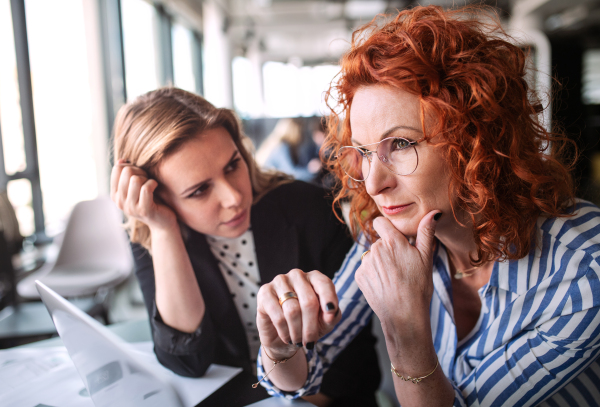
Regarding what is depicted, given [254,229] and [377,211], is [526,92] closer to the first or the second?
[377,211]

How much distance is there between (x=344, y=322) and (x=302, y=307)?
332mm

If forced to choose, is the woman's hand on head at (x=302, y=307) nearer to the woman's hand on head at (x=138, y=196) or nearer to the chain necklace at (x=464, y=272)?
the woman's hand on head at (x=138, y=196)

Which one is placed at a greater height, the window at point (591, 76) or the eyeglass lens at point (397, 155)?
the window at point (591, 76)

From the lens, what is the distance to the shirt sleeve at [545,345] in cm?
58

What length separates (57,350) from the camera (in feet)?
2.65

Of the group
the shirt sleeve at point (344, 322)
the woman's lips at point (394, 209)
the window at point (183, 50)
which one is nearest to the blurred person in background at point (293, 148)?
the window at point (183, 50)

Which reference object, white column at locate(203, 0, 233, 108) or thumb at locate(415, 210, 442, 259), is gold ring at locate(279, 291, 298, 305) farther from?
white column at locate(203, 0, 233, 108)

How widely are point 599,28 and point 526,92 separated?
15.7 feet

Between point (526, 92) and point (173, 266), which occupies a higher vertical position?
point (526, 92)

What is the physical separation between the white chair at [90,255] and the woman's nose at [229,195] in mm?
365

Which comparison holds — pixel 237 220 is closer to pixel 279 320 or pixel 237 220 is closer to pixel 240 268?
pixel 240 268

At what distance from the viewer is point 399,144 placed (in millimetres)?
585

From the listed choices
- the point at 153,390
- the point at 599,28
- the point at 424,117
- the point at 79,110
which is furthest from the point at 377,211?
the point at 599,28

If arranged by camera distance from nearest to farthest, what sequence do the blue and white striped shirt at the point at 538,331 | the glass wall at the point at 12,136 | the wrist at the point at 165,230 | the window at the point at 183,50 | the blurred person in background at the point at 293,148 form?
the blue and white striped shirt at the point at 538,331
the wrist at the point at 165,230
the window at the point at 183,50
the blurred person in background at the point at 293,148
the glass wall at the point at 12,136
